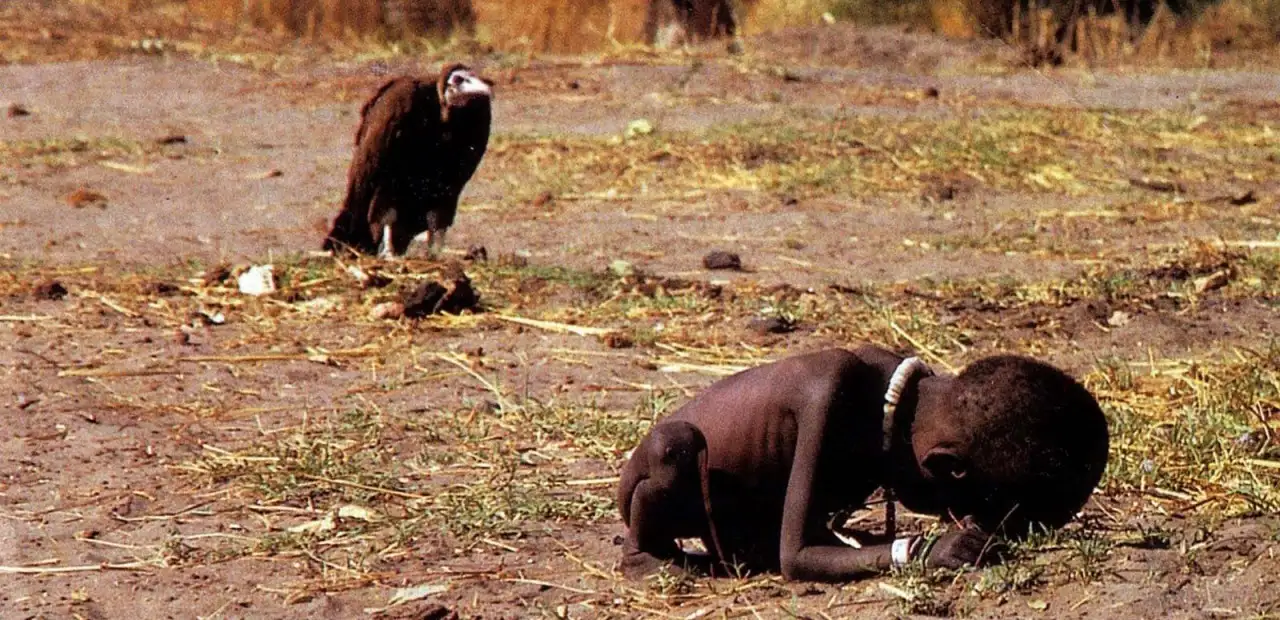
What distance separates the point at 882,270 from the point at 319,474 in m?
3.98

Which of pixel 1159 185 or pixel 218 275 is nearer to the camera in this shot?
pixel 218 275

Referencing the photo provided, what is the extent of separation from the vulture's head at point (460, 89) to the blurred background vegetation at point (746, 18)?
987 centimetres

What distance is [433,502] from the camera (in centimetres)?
504

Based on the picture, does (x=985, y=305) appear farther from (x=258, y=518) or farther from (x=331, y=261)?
(x=258, y=518)

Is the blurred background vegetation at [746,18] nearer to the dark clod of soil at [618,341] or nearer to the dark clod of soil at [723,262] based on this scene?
the dark clod of soil at [723,262]

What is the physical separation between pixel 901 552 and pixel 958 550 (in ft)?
0.36

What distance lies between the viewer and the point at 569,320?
734 cm

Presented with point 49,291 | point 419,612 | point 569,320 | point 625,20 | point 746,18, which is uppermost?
point 419,612

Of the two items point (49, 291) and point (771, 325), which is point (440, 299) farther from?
point (49, 291)

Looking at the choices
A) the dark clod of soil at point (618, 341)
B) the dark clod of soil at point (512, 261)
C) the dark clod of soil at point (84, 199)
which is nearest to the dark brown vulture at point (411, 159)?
the dark clod of soil at point (512, 261)

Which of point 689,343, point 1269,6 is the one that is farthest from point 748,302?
point 1269,6

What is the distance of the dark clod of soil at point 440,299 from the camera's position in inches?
289

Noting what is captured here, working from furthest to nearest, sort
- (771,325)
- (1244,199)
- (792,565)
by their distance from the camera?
1. (1244,199)
2. (771,325)
3. (792,565)

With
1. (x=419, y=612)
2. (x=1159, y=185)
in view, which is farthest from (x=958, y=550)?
(x=1159, y=185)
